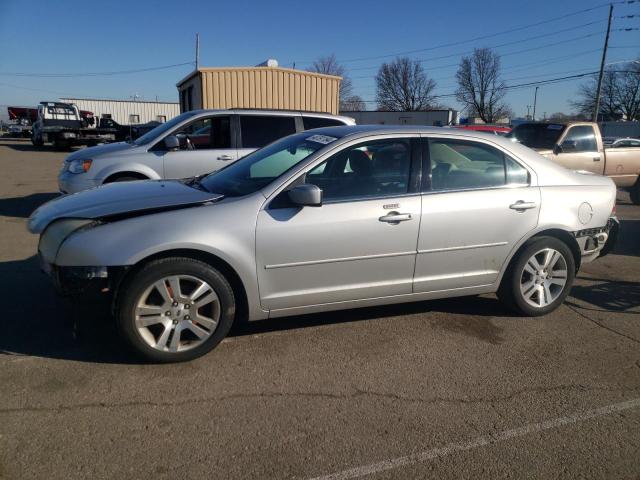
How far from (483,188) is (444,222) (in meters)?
0.53

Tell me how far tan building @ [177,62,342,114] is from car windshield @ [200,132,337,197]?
10.7 m

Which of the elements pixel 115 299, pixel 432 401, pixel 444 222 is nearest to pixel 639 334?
pixel 444 222

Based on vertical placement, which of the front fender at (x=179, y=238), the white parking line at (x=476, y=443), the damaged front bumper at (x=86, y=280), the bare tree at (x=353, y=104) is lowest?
the white parking line at (x=476, y=443)

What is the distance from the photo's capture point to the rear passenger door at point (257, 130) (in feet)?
25.1

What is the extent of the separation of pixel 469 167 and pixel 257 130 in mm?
4207

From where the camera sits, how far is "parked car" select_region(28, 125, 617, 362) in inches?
131

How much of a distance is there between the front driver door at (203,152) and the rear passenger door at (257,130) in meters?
0.18

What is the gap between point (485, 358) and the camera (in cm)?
374

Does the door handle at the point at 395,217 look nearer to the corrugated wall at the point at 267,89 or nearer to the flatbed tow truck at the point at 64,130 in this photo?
the corrugated wall at the point at 267,89

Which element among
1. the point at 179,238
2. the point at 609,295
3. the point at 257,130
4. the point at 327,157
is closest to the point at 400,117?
the point at 257,130

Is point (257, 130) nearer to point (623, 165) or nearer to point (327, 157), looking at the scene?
point (327, 157)

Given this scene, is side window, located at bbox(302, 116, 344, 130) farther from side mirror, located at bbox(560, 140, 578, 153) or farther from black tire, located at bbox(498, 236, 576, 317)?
side mirror, located at bbox(560, 140, 578, 153)

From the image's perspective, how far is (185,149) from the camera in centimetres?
749

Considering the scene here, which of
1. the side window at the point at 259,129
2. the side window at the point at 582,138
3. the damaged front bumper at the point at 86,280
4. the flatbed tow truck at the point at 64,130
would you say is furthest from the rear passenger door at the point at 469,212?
the flatbed tow truck at the point at 64,130
